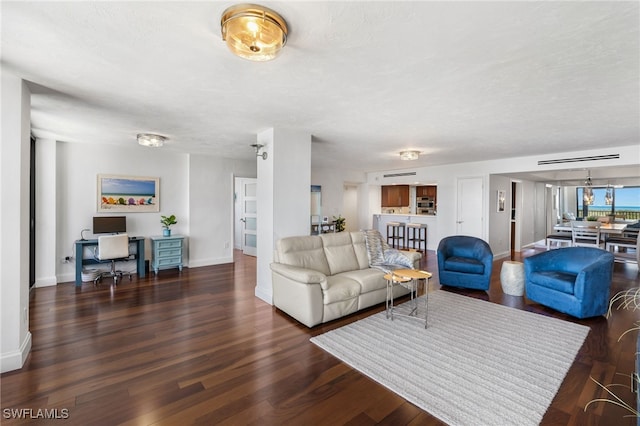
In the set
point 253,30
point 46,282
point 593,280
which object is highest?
point 253,30

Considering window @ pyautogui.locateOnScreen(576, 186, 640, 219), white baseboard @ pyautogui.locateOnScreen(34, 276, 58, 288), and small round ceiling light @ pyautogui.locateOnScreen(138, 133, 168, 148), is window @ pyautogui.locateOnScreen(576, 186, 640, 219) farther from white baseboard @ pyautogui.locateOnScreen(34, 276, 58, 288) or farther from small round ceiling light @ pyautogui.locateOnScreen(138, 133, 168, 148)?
white baseboard @ pyautogui.locateOnScreen(34, 276, 58, 288)

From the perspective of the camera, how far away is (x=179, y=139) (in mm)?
4672

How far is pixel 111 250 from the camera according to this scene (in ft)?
15.7

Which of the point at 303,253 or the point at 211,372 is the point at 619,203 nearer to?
the point at 303,253

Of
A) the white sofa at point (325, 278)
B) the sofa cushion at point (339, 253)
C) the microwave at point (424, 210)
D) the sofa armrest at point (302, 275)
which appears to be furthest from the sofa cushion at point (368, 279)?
the microwave at point (424, 210)

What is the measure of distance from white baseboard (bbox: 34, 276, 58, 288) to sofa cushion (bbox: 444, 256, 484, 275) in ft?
21.6

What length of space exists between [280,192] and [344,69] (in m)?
2.06

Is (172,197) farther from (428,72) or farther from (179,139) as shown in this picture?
(428,72)

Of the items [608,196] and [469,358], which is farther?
[608,196]

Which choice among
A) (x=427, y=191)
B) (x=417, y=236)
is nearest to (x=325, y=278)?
(x=417, y=236)

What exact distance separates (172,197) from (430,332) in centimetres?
546

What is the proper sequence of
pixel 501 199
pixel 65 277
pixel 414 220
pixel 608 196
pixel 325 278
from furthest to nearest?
1. pixel 608 196
2. pixel 414 220
3. pixel 501 199
4. pixel 65 277
5. pixel 325 278

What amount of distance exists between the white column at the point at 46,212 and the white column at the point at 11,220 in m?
3.01

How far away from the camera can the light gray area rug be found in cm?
196
